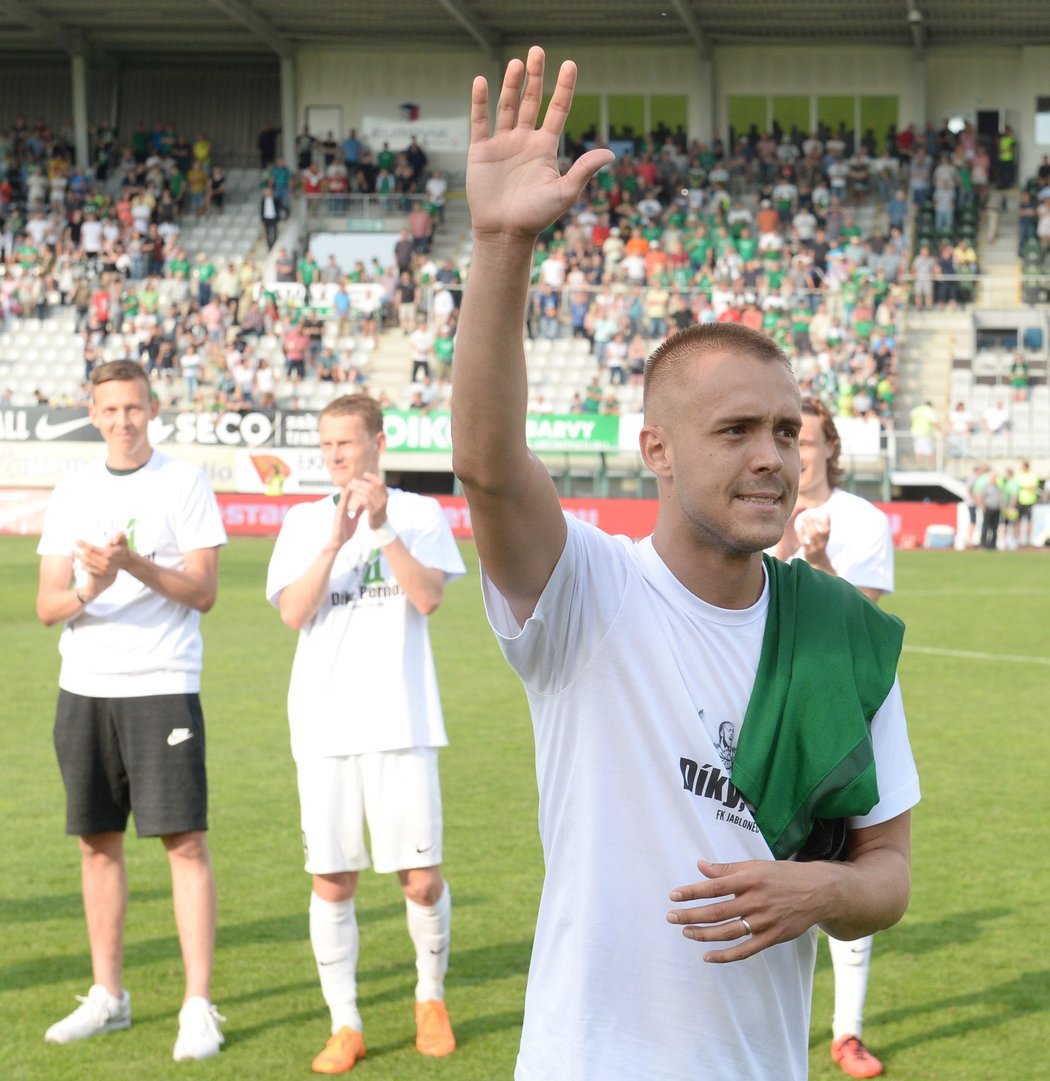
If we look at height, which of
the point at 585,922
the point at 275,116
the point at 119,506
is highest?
the point at 275,116

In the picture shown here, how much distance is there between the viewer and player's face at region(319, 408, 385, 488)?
5871mm

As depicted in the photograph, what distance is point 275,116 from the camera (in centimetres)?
4838

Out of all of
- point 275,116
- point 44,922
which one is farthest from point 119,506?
point 275,116

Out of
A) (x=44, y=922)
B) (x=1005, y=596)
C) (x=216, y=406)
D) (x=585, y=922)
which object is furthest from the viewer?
(x=216, y=406)

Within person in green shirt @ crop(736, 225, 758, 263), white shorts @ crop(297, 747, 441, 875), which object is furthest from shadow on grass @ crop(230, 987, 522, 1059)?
person in green shirt @ crop(736, 225, 758, 263)

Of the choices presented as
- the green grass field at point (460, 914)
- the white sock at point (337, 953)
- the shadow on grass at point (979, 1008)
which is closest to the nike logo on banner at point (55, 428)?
the green grass field at point (460, 914)

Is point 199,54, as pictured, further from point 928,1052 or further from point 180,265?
point 928,1052

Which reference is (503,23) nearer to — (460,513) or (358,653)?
(460,513)

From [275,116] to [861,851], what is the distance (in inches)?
1895

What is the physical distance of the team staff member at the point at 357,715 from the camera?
5.78 m

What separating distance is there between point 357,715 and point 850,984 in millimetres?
1981

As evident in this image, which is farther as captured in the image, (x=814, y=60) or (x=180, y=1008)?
(x=814, y=60)

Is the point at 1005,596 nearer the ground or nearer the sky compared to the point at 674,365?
nearer the ground

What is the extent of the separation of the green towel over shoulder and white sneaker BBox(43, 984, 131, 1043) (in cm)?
404
